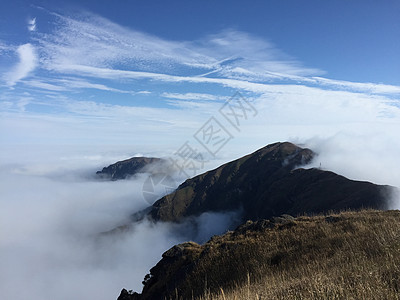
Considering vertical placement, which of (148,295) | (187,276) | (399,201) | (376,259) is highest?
(376,259)

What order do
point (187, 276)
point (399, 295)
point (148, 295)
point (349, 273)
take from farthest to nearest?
point (148, 295)
point (187, 276)
point (349, 273)
point (399, 295)

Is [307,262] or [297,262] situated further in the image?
[297,262]

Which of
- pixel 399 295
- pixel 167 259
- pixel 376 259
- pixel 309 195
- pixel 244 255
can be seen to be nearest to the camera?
pixel 399 295

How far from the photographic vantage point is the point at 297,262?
11375 millimetres

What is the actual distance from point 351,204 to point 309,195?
45855 millimetres

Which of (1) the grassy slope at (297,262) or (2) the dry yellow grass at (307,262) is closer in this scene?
(2) the dry yellow grass at (307,262)

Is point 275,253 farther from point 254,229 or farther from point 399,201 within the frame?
point 399,201

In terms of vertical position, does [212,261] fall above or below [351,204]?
above

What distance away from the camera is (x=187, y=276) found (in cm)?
1592

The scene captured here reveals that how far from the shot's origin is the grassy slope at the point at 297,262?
5598 mm

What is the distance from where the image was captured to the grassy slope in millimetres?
5598

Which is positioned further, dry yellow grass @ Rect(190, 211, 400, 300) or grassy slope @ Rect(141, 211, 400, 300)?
grassy slope @ Rect(141, 211, 400, 300)

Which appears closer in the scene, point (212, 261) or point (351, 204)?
point (212, 261)

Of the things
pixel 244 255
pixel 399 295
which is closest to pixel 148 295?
pixel 244 255
